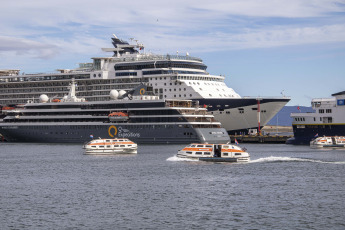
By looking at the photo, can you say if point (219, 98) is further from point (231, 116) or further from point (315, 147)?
point (315, 147)

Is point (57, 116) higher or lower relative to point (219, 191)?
higher

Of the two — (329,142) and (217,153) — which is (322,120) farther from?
(217,153)

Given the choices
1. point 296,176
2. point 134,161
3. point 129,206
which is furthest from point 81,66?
point 129,206

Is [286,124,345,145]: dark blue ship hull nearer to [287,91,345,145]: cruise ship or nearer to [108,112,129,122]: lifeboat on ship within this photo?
[287,91,345,145]: cruise ship

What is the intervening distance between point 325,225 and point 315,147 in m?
62.1

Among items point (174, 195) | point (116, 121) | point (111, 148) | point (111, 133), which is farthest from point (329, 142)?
point (174, 195)

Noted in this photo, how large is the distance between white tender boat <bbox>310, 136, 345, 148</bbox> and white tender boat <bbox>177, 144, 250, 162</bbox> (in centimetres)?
3113

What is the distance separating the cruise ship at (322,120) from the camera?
98.6 m

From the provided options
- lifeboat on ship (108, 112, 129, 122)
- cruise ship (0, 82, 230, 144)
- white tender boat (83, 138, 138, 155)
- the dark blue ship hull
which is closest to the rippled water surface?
white tender boat (83, 138, 138, 155)

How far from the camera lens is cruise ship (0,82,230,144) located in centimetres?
9865

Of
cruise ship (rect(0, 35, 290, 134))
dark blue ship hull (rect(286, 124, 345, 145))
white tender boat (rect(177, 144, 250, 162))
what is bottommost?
white tender boat (rect(177, 144, 250, 162))

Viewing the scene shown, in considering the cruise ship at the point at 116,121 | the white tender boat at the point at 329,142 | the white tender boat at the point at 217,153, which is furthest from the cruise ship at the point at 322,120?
the white tender boat at the point at 217,153

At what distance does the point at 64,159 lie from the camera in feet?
238

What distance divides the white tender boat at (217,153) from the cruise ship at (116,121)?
30246 millimetres
